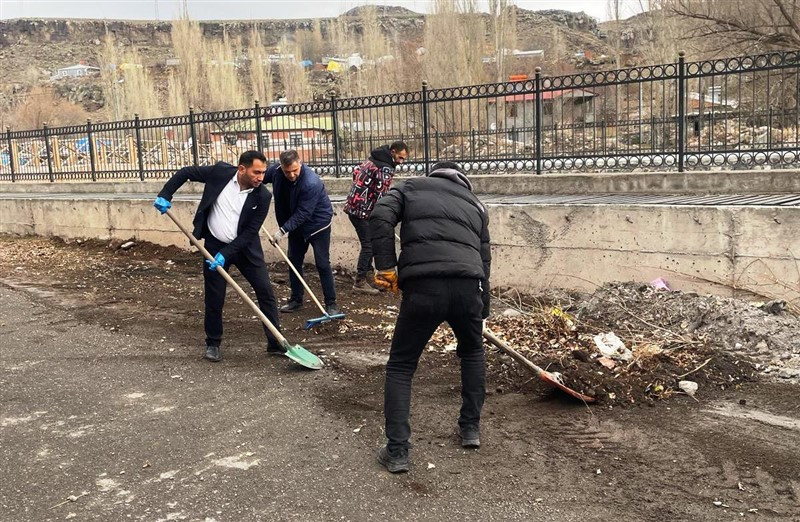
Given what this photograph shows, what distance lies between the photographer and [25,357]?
640cm

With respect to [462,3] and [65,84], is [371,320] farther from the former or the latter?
[65,84]

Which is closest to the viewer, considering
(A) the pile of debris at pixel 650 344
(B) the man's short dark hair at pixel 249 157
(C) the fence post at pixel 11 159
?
(A) the pile of debris at pixel 650 344

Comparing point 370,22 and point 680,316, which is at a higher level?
point 370,22

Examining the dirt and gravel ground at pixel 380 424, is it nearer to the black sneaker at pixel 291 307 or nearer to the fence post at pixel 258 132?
the black sneaker at pixel 291 307

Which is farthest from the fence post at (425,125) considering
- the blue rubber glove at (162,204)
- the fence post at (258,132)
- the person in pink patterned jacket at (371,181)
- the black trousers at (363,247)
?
the blue rubber glove at (162,204)

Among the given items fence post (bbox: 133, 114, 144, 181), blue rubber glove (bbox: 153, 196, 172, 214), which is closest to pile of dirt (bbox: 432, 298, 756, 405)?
blue rubber glove (bbox: 153, 196, 172, 214)

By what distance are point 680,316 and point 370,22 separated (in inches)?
1920

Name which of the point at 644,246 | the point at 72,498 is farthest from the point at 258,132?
the point at 72,498

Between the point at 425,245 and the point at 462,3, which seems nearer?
the point at 425,245

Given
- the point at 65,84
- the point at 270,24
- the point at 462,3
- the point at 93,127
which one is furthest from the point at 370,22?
the point at 270,24

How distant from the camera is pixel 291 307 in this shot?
8.05 meters

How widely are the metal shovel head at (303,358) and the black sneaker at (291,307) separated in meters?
2.12

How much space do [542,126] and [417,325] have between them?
695 centimetres

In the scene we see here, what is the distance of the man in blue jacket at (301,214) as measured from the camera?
7346 mm
